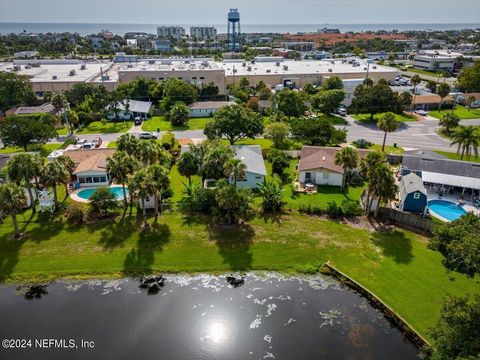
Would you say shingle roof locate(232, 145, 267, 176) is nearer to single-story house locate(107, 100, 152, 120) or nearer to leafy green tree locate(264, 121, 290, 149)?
leafy green tree locate(264, 121, 290, 149)

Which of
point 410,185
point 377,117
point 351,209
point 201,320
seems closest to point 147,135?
point 351,209

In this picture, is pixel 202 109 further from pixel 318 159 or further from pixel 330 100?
pixel 318 159

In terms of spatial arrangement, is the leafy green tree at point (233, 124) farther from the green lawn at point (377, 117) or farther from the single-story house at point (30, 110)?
the single-story house at point (30, 110)

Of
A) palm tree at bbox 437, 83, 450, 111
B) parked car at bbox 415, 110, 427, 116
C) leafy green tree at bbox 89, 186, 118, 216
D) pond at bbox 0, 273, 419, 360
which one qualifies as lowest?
pond at bbox 0, 273, 419, 360

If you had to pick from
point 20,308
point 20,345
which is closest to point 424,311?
point 20,345

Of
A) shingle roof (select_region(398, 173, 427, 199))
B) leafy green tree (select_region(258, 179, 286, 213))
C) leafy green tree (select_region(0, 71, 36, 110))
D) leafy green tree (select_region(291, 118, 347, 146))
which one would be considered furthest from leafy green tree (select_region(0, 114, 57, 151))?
shingle roof (select_region(398, 173, 427, 199))
